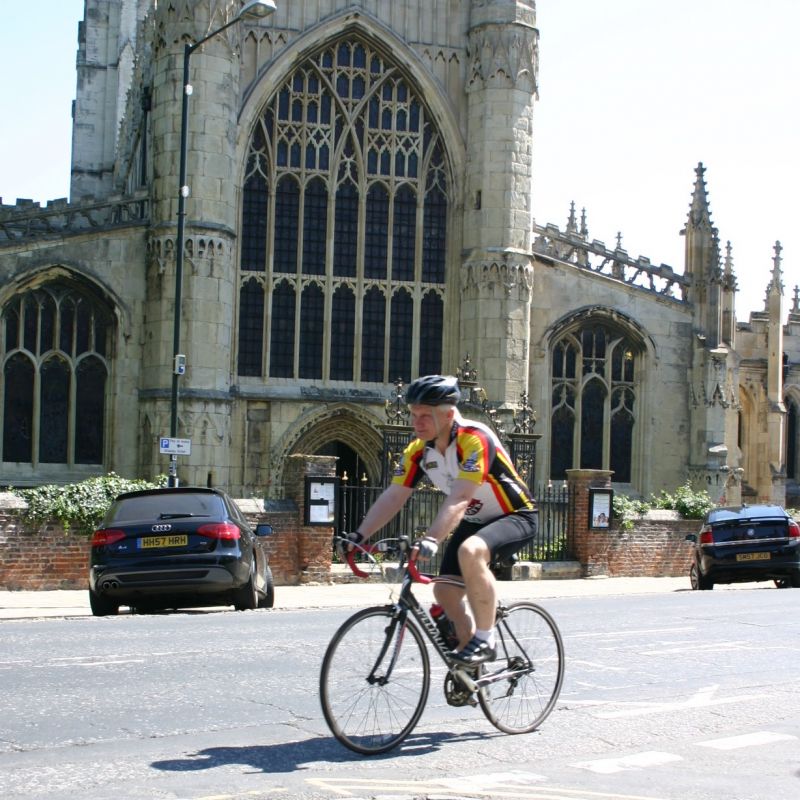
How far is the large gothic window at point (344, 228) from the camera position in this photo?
1297 inches

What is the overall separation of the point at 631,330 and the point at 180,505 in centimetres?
2256

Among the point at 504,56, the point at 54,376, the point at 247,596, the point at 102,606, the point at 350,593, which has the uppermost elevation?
the point at 504,56

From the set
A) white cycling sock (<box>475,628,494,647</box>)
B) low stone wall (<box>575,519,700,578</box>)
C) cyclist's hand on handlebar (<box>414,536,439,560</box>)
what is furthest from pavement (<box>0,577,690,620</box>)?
cyclist's hand on handlebar (<box>414,536,439,560</box>)

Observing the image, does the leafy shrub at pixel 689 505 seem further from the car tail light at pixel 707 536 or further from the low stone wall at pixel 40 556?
the low stone wall at pixel 40 556

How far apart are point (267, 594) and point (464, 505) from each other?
954cm

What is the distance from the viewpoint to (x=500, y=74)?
33312mm

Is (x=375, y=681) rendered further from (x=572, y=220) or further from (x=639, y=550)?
(x=572, y=220)

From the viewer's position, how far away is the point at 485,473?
279 inches

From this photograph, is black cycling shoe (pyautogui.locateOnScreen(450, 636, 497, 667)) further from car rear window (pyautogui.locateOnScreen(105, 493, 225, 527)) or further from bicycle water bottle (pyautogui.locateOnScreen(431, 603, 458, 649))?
car rear window (pyautogui.locateOnScreen(105, 493, 225, 527))

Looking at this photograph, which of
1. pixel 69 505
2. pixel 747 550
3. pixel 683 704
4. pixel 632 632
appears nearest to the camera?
pixel 683 704

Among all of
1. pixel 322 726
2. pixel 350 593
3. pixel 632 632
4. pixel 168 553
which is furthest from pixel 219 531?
pixel 322 726

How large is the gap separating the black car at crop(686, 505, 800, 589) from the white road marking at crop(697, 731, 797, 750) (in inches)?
523

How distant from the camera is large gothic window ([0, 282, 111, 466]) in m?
31.2

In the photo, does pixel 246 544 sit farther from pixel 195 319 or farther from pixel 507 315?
pixel 507 315
